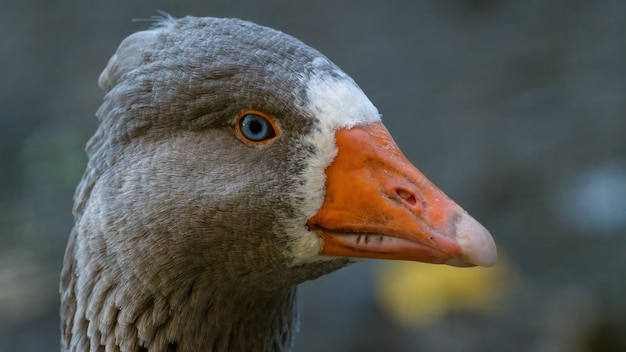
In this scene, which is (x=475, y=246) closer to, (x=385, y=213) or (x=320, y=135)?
(x=385, y=213)

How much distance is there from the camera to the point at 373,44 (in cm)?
1081

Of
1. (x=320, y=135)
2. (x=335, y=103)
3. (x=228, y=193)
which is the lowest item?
(x=228, y=193)

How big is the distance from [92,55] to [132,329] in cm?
788

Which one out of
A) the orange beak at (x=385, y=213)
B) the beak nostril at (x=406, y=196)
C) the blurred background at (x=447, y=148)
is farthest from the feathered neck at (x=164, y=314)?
the blurred background at (x=447, y=148)

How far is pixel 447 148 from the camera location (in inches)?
370

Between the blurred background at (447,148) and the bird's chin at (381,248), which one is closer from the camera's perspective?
the bird's chin at (381,248)

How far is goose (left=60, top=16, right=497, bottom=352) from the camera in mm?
2830

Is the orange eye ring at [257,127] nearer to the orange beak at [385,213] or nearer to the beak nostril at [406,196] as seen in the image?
the orange beak at [385,213]

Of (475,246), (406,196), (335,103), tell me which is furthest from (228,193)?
(475,246)

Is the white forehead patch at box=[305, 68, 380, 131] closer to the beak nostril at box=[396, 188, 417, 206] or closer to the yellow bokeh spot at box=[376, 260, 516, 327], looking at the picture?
the beak nostril at box=[396, 188, 417, 206]

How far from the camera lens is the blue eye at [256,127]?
115 inches

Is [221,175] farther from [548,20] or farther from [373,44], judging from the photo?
[548,20]

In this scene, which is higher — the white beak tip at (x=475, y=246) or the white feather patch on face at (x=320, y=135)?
the white feather patch on face at (x=320, y=135)

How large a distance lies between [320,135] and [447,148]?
6693 mm
